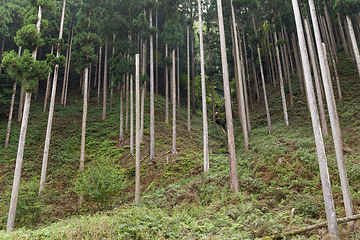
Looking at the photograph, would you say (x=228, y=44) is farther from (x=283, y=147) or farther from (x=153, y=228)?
(x=153, y=228)

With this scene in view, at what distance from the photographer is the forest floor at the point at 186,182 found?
21.2 ft

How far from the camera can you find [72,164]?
1683 centimetres

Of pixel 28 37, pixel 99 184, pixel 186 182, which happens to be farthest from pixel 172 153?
pixel 28 37

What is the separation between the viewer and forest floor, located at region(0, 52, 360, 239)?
21.2 ft

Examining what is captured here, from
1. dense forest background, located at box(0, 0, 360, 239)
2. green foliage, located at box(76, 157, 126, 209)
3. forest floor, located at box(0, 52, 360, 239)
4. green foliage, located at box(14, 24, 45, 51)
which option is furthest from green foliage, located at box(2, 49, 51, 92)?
green foliage, located at box(76, 157, 126, 209)

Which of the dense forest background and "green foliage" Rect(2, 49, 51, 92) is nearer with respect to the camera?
the dense forest background

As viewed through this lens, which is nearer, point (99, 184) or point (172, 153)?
point (99, 184)

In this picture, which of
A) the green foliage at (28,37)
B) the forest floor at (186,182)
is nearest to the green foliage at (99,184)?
the forest floor at (186,182)

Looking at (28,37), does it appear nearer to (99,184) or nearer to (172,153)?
(99,184)

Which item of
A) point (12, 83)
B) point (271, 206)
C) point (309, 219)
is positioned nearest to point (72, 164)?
point (12, 83)

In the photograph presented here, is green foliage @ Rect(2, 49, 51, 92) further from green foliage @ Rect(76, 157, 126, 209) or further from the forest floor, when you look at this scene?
green foliage @ Rect(76, 157, 126, 209)

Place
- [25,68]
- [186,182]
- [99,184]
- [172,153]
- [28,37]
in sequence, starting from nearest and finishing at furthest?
[99,184] < [25,68] < [28,37] < [186,182] < [172,153]

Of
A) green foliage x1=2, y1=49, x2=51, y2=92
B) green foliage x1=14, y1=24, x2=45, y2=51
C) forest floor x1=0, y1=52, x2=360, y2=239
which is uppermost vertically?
green foliage x1=14, y1=24, x2=45, y2=51

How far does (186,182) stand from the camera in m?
12.1
